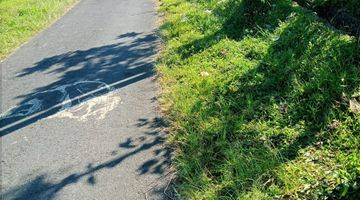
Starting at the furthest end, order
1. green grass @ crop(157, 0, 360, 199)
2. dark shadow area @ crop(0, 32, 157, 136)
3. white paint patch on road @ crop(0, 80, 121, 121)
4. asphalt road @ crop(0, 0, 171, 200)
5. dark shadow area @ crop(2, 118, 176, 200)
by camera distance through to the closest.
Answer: dark shadow area @ crop(0, 32, 157, 136) < white paint patch on road @ crop(0, 80, 121, 121) < asphalt road @ crop(0, 0, 171, 200) < dark shadow area @ crop(2, 118, 176, 200) < green grass @ crop(157, 0, 360, 199)

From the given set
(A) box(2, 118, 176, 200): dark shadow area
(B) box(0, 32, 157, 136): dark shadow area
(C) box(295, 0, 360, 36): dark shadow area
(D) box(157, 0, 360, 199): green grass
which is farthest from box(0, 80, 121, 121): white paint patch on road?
(C) box(295, 0, 360, 36): dark shadow area

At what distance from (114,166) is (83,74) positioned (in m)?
4.15

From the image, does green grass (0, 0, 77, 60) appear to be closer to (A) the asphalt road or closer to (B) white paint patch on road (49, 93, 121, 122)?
(A) the asphalt road

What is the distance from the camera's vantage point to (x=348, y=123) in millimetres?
4434

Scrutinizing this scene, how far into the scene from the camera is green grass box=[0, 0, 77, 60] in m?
13.0

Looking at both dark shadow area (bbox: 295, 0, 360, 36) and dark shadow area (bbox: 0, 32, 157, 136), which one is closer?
dark shadow area (bbox: 295, 0, 360, 36)

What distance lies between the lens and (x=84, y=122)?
6.45 m

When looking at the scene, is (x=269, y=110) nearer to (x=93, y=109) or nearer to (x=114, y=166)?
(x=114, y=166)

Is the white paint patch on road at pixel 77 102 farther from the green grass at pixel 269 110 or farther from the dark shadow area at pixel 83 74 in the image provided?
the green grass at pixel 269 110

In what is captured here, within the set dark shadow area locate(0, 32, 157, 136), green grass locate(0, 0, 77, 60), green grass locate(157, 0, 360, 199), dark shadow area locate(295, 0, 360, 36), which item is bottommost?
green grass locate(0, 0, 77, 60)

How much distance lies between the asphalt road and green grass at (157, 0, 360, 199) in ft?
1.44

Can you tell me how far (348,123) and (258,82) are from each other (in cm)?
174

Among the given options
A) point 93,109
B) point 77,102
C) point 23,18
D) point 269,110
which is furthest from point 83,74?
point 23,18

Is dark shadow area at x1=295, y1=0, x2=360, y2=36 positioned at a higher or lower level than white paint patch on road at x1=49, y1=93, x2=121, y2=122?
higher
